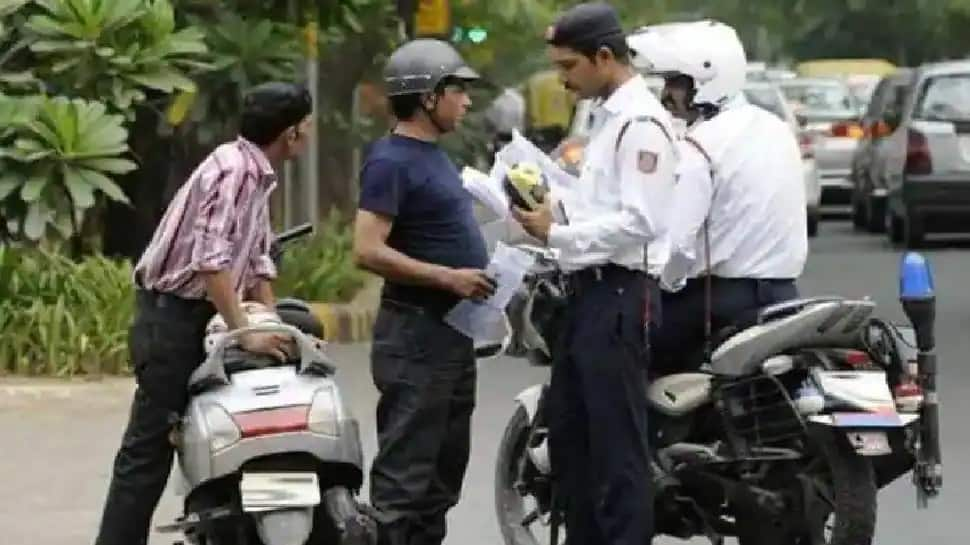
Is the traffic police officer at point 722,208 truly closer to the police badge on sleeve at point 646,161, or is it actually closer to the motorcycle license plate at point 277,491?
the police badge on sleeve at point 646,161

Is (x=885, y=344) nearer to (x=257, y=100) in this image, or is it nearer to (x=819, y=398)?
(x=819, y=398)

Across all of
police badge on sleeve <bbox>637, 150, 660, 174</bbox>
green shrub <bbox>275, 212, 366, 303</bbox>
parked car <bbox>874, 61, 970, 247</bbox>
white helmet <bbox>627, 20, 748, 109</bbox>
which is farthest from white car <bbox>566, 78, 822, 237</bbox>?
police badge on sleeve <bbox>637, 150, 660, 174</bbox>

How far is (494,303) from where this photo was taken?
8188 mm

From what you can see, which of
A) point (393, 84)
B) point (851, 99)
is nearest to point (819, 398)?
point (393, 84)

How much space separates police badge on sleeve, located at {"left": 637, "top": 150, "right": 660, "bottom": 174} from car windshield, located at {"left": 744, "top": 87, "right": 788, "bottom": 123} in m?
17.0

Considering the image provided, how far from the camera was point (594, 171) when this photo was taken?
25.8 feet

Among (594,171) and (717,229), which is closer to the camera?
(594,171)

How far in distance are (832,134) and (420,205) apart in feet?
75.6

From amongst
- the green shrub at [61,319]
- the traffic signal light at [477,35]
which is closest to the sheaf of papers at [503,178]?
the green shrub at [61,319]

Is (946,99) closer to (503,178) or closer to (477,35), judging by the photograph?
(477,35)

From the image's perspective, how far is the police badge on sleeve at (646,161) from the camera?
25.4ft

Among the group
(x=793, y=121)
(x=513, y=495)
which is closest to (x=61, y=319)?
(x=513, y=495)

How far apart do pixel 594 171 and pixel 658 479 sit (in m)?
1.10

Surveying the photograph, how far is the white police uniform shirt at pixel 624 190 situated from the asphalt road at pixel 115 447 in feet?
7.04
